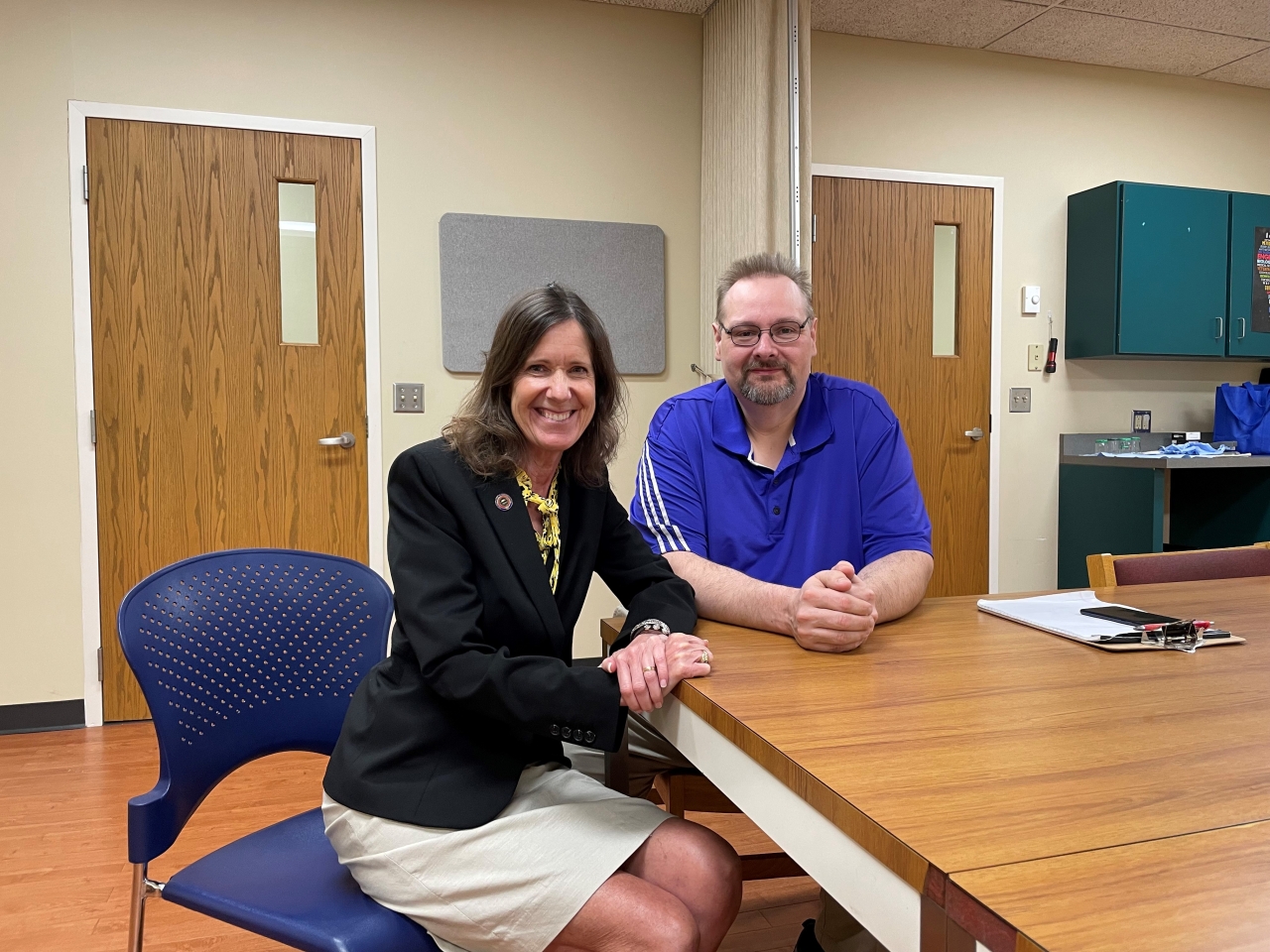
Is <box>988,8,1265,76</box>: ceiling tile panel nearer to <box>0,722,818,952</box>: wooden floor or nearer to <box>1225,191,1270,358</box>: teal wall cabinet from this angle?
<box>1225,191,1270,358</box>: teal wall cabinet

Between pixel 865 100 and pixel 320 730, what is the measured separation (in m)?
3.53

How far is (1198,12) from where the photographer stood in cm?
358

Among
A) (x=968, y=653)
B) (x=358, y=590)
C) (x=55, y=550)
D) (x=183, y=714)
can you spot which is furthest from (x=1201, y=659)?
(x=55, y=550)

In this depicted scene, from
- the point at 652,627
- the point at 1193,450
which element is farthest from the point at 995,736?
the point at 1193,450

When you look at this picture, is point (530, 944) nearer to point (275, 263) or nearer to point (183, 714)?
point (183, 714)

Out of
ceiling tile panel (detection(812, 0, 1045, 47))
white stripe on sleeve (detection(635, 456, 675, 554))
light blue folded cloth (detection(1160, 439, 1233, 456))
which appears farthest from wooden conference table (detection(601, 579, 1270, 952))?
light blue folded cloth (detection(1160, 439, 1233, 456))

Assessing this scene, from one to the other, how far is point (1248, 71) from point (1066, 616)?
4.26 meters

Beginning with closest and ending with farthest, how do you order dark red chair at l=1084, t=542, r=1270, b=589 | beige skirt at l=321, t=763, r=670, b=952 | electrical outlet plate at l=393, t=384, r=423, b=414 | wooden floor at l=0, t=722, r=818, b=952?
beige skirt at l=321, t=763, r=670, b=952
dark red chair at l=1084, t=542, r=1270, b=589
wooden floor at l=0, t=722, r=818, b=952
electrical outlet plate at l=393, t=384, r=423, b=414

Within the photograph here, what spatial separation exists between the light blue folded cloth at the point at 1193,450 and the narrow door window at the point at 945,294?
108 cm

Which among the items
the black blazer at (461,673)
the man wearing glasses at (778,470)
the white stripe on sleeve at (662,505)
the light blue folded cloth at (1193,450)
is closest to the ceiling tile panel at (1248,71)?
the light blue folded cloth at (1193,450)

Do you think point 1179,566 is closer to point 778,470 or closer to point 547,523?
point 778,470

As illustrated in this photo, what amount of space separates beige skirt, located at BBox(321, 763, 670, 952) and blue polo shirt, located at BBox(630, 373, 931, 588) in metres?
0.58

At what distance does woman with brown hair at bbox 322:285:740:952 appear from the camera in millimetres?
1005

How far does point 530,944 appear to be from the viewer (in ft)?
3.25
